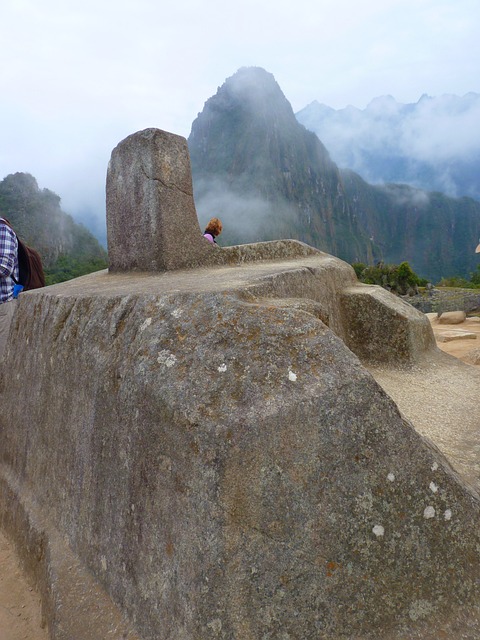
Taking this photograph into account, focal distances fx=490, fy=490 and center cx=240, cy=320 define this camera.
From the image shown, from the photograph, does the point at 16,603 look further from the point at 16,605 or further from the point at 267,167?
the point at 267,167

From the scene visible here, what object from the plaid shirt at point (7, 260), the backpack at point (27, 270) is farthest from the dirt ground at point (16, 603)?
the backpack at point (27, 270)

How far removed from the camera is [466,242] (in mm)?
78500

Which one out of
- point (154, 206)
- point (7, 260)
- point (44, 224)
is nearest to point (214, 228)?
point (154, 206)

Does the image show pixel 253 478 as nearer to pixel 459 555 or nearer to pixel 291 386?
pixel 291 386

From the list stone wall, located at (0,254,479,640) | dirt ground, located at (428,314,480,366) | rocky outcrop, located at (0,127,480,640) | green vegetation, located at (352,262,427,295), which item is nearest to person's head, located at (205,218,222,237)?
dirt ground, located at (428,314,480,366)

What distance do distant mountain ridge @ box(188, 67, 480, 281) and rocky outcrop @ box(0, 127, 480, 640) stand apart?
2721 inches

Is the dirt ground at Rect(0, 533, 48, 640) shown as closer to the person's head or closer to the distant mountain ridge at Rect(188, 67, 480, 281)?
the person's head

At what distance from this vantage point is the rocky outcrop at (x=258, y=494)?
1.73 metres

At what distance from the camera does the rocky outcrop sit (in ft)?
5.68

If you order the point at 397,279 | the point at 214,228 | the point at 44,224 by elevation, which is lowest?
the point at 397,279

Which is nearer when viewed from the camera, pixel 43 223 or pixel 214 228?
pixel 214 228

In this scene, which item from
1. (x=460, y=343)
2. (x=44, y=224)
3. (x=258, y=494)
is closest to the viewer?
(x=258, y=494)

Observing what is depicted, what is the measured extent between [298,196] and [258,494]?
90564mm

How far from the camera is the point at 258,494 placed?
179cm
